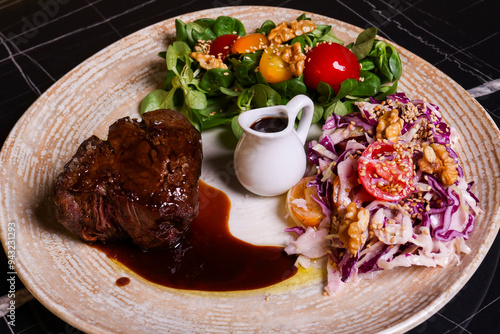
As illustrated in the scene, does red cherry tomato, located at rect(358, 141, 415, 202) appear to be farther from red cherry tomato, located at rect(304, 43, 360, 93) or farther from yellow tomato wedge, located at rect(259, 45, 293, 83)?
yellow tomato wedge, located at rect(259, 45, 293, 83)

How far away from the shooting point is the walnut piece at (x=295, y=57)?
159 inches

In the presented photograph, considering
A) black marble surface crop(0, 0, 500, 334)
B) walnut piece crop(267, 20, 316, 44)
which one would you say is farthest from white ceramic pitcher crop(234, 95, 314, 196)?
black marble surface crop(0, 0, 500, 334)

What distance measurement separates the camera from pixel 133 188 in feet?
10.8

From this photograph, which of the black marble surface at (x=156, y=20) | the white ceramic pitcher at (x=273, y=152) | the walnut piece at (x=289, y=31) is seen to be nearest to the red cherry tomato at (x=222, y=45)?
the walnut piece at (x=289, y=31)

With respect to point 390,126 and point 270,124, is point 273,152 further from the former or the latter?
point 390,126

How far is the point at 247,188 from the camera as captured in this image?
3859 millimetres

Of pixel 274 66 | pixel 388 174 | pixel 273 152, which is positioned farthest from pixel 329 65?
pixel 388 174

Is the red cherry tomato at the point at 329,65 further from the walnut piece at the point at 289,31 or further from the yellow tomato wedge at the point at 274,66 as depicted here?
the walnut piece at the point at 289,31

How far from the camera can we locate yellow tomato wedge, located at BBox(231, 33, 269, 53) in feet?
14.1

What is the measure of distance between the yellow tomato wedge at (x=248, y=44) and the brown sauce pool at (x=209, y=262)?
55.9 inches

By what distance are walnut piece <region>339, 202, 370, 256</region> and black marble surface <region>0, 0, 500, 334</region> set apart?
76.3 inches

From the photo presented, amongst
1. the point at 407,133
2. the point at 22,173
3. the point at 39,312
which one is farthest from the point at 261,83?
the point at 39,312

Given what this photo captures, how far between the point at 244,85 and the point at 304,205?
→ 3.73ft

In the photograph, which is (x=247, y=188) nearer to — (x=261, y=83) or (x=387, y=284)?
(x=261, y=83)
